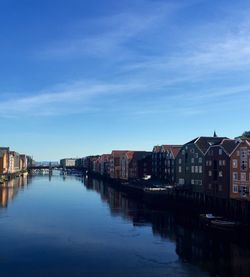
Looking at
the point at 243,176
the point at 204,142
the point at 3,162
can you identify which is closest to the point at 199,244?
the point at 243,176

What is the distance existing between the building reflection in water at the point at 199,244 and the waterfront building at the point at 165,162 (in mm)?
31492

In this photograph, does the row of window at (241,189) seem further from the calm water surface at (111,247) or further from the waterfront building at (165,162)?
the waterfront building at (165,162)

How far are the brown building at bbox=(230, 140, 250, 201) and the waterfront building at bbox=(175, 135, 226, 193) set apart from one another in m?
11.4

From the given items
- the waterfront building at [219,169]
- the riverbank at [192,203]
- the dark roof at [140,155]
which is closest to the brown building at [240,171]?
the waterfront building at [219,169]

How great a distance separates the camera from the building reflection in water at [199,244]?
40.1 m

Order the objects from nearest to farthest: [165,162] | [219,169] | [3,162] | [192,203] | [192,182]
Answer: [219,169]
[192,203]
[192,182]
[165,162]
[3,162]

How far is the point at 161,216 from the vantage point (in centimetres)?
7331

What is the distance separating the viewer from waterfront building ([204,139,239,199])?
69.8m

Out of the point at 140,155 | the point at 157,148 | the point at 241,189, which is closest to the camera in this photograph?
the point at 241,189

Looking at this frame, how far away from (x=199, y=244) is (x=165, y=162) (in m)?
64.3

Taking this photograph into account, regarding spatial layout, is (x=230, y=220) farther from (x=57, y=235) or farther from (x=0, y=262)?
Answer: (x=0, y=262)

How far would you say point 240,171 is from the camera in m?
67.1

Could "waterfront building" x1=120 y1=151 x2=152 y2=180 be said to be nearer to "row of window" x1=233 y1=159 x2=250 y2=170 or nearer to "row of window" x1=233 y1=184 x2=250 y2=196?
"row of window" x1=233 y1=159 x2=250 y2=170

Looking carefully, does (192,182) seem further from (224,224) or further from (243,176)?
(224,224)
